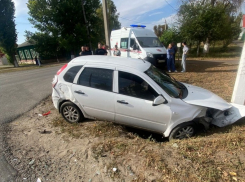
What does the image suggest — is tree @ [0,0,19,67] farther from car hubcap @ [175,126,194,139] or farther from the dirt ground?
car hubcap @ [175,126,194,139]

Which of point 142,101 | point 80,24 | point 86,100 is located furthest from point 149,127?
point 80,24

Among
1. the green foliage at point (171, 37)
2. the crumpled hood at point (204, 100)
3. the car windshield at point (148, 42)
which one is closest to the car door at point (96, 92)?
the crumpled hood at point (204, 100)

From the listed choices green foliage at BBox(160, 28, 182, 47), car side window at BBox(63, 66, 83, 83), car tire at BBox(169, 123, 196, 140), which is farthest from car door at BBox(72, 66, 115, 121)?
green foliage at BBox(160, 28, 182, 47)

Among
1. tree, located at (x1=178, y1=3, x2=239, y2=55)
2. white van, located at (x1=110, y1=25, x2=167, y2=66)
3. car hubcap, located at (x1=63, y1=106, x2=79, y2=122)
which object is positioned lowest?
car hubcap, located at (x1=63, y1=106, x2=79, y2=122)

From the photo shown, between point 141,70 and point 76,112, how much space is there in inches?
75.2

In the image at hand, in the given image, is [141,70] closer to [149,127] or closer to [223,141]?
[149,127]

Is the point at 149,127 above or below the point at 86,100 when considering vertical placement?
below

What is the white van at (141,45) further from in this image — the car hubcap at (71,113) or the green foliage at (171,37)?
the green foliage at (171,37)

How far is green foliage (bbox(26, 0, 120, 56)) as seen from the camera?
23984 mm

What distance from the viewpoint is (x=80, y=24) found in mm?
25938

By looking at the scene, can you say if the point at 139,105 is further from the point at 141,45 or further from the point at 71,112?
the point at 141,45

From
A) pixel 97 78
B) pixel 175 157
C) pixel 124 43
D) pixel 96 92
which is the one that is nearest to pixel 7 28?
pixel 124 43

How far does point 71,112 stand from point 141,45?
6.92 metres

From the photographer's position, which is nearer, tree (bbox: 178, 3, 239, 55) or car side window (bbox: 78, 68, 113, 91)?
car side window (bbox: 78, 68, 113, 91)
